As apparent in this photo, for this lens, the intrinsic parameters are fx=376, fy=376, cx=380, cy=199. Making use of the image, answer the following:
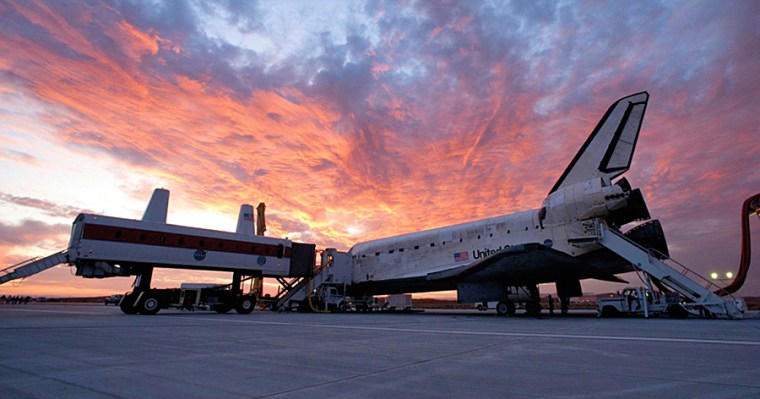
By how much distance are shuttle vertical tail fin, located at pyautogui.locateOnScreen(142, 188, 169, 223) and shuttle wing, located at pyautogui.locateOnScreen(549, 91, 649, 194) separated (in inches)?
920

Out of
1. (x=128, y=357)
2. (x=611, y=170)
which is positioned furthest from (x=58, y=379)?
(x=611, y=170)

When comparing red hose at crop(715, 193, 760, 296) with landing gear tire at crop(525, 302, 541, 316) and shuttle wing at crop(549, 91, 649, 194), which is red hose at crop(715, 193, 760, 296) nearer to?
shuttle wing at crop(549, 91, 649, 194)

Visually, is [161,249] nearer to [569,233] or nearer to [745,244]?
[569,233]

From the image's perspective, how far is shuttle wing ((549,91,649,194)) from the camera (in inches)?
773

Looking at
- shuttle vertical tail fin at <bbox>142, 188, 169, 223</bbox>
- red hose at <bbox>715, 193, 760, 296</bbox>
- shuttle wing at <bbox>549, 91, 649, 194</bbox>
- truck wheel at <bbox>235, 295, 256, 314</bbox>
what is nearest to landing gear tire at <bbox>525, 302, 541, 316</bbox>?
shuttle wing at <bbox>549, 91, 649, 194</bbox>

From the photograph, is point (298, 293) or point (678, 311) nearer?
point (678, 311)

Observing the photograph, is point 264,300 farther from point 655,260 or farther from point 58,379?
point 58,379

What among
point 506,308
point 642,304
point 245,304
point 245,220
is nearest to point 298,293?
point 245,304

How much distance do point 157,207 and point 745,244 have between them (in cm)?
3223

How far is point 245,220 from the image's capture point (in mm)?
29422

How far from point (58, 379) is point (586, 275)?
22424 mm

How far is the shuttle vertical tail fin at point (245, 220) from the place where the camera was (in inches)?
1150

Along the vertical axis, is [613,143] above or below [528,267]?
above

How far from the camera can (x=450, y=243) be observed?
2531 centimetres
